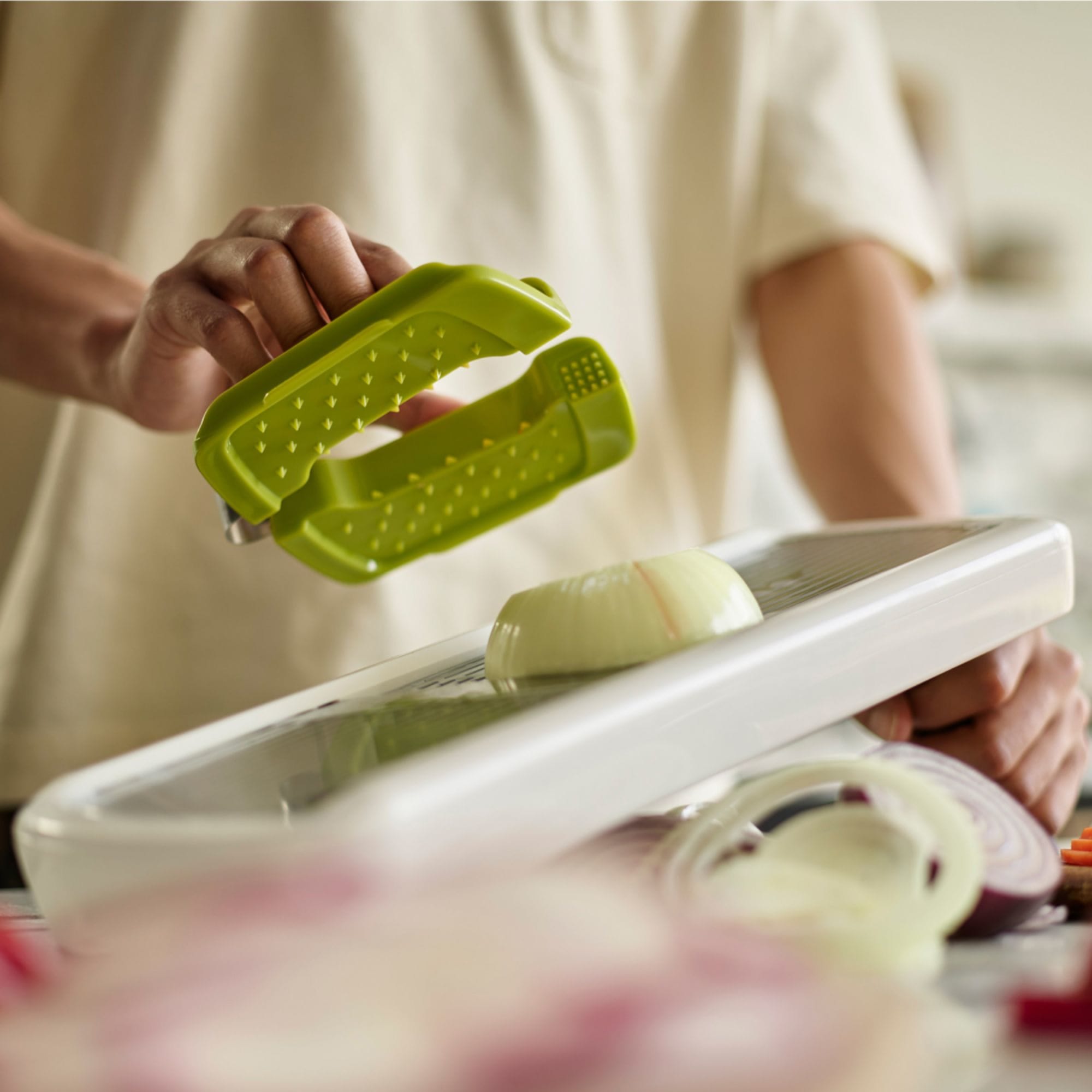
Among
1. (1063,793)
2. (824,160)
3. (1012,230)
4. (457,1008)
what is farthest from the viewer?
(1012,230)

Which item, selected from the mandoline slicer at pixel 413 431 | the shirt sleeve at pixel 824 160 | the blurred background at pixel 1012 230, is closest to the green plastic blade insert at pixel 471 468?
the mandoline slicer at pixel 413 431

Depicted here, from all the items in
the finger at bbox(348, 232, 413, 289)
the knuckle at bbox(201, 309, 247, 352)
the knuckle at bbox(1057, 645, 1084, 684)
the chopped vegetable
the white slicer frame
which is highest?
the finger at bbox(348, 232, 413, 289)

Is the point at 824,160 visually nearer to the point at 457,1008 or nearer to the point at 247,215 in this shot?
the point at 247,215

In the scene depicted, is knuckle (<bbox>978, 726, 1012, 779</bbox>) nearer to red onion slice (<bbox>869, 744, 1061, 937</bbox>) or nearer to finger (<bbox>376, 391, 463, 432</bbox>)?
red onion slice (<bbox>869, 744, 1061, 937</bbox>)

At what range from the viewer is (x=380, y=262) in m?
0.40

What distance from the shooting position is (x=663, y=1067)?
161 mm

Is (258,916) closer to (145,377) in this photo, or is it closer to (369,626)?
A: (145,377)

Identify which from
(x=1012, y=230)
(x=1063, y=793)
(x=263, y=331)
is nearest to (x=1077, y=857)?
(x=1063, y=793)

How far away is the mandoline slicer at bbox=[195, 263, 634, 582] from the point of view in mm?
345

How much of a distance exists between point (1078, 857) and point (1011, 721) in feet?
0.28

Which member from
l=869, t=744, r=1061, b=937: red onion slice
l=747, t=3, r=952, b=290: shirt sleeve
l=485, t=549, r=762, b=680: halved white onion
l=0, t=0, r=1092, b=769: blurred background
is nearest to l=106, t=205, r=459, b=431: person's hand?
l=485, t=549, r=762, b=680: halved white onion

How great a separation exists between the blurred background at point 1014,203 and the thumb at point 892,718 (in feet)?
4.15

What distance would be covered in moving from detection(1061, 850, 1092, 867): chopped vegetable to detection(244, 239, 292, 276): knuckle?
0.31 meters

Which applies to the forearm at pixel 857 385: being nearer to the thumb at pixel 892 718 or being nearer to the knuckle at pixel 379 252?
the thumb at pixel 892 718
